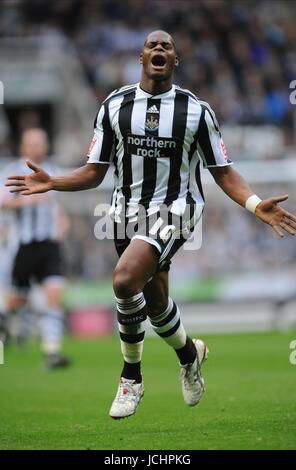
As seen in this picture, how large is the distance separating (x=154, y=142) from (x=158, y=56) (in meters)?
0.54

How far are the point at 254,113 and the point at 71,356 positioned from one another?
891 cm

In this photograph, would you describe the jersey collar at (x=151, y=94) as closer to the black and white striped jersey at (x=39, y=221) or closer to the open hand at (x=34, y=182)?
the open hand at (x=34, y=182)

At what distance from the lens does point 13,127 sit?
22641mm

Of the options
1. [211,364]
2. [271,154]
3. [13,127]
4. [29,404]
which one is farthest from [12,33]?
[29,404]

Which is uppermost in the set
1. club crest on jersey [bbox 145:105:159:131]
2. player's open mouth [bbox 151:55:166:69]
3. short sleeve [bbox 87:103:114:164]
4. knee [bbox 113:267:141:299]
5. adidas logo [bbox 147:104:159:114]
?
player's open mouth [bbox 151:55:166:69]

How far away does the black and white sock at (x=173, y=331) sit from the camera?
A: 20.7ft

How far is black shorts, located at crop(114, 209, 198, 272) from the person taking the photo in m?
5.91

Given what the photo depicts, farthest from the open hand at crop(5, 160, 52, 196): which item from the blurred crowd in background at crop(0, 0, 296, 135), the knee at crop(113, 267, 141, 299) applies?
the blurred crowd in background at crop(0, 0, 296, 135)

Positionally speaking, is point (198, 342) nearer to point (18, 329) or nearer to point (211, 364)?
point (211, 364)

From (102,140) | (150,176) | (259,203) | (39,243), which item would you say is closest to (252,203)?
(259,203)

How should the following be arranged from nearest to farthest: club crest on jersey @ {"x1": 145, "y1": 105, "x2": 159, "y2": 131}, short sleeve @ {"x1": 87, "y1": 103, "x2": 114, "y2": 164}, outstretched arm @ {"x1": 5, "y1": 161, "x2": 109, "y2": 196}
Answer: outstretched arm @ {"x1": 5, "y1": 161, "x2": 109, "y2": 196}
club crest on jersey @ {"x1": 145, "y1": 105, "x2": 159, "y2": 131}
short sleeve @ {"x1": 87, "y1": 103, "x2": 114, "y2": 164}

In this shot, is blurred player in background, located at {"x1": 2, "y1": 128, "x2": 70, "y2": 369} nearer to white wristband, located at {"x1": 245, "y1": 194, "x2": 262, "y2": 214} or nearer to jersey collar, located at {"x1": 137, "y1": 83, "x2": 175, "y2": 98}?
jersey collar, located at {"x1": 137, "y1": 83, "x2": 175, "y2": 98}

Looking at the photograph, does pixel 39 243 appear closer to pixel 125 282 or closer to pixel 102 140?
pixel 102 140

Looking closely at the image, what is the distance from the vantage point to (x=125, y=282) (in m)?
5.68
